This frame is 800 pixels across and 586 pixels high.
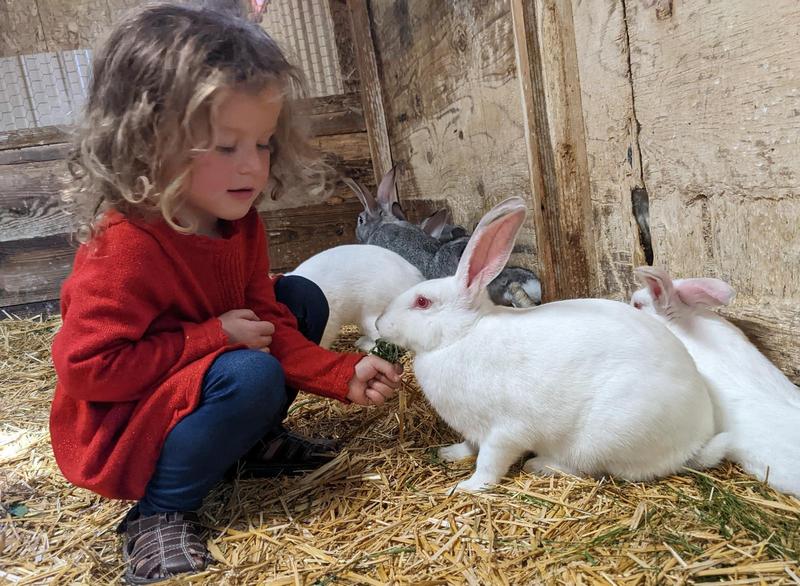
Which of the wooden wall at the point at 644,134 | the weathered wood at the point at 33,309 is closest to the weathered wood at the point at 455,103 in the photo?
the wooden wall at the point at 644,134

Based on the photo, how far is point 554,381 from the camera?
5.28 ft

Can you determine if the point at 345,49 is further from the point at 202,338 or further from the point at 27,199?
the point at 202,338

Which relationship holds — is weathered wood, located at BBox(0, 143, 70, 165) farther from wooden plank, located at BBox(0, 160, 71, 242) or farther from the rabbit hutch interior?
the rabbit hutch interior

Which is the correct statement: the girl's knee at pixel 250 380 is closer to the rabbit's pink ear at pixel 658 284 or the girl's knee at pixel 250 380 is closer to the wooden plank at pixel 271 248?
the rabbit's pink ear at pixel 658 284

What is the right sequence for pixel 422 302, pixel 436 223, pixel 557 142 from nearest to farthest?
1. pixel 422 302
2. pixel 557 142
3. pixel 436 223

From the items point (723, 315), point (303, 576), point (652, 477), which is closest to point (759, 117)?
point (723, 315)

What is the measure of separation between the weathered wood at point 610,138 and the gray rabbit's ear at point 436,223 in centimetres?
144

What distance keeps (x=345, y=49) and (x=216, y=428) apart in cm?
396

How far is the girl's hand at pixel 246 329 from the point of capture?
5.83 ft

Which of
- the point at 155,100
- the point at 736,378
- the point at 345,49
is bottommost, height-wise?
the point at 736,378

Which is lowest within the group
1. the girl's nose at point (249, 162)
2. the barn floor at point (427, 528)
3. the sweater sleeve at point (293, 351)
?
the barn floor at point (427, 528)

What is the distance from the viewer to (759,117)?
1662 mm

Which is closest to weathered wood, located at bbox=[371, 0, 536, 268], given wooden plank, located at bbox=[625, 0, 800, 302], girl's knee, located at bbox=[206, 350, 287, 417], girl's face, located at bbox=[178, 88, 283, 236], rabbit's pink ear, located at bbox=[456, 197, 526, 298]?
wooden plank, located at bbox=[625, 0, 800, 302]

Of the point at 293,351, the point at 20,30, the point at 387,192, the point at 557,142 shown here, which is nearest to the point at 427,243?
the point at 387,192
